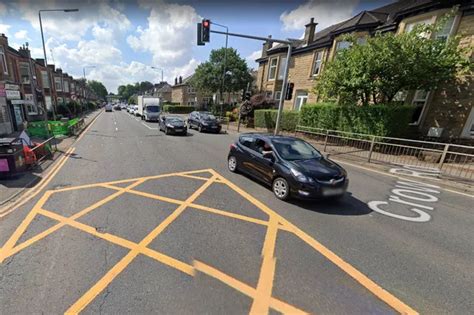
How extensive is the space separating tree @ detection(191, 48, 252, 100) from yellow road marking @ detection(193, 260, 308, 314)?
33.7 m

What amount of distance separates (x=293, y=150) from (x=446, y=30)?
13.1 m

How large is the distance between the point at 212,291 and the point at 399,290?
2.35m

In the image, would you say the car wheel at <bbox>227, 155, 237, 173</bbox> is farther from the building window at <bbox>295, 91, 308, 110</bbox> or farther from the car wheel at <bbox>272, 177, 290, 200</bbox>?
the building window at <bbox>295, 91, 308, 110</bbox>

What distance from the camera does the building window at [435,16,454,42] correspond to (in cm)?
1168

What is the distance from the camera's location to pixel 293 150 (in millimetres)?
6016

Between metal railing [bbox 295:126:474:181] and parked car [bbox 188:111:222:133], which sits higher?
metal railing [bbox 295:126:474:181]

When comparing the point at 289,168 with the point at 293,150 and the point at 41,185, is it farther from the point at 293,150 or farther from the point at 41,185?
the point at 41,185

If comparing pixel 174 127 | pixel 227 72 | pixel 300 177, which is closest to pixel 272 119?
pixel 174 127

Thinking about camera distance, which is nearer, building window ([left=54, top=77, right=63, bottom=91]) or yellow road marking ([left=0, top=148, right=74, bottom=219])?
yellow road marking ([left=0, top=148, right=74, bottom=219])

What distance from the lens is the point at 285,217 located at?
4.57 metres

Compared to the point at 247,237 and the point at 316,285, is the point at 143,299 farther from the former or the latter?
the point at 316,285

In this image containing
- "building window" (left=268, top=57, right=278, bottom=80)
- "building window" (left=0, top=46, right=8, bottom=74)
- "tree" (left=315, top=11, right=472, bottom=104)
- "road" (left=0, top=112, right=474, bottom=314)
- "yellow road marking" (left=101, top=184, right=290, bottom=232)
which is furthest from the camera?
"building window" (left=268, top=57, right=278, bottom=80)

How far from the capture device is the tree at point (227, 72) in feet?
114

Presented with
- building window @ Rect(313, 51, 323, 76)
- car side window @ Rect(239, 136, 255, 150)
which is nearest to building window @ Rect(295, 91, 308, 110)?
building window @ Rect(313, 51, 323, 76)
